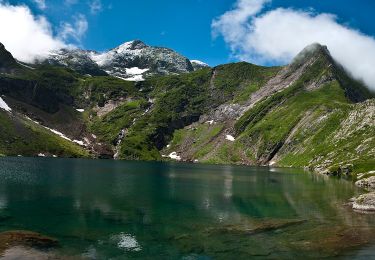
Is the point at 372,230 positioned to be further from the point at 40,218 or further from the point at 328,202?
the point at 40,218

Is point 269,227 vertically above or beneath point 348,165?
beneath

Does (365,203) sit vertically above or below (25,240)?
above

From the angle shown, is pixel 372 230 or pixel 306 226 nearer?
pixel 372 230

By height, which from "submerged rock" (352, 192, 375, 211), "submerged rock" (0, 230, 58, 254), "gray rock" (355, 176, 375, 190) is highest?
"gray rock" (355, 176, 375, 190)

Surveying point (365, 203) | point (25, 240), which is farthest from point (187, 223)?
point (365, 203)

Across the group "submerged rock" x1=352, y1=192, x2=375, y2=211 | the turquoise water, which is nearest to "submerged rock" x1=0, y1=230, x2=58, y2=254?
the turquoise water

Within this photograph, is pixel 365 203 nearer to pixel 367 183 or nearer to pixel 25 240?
pixel 367 183

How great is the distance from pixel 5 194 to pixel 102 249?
55023 mm

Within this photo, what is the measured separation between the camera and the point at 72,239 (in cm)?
5412

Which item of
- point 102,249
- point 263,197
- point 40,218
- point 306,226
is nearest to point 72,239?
point 102,249

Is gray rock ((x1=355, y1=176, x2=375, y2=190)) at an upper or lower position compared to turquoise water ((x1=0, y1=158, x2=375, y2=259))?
upper

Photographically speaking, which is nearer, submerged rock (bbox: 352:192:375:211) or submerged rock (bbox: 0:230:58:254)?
submerged rock (bbox: 0:230:58:254)

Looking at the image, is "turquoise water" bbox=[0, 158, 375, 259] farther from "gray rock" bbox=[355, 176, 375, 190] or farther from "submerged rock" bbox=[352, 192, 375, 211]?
"gray rock" bbox=[355, 176, 375, 190]

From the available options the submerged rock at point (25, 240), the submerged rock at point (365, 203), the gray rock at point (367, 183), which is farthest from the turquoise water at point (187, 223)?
the gray rock at point (367, 183)
